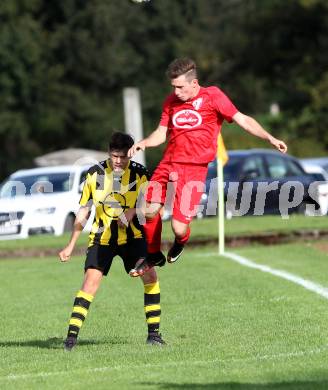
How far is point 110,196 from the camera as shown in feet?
34.3

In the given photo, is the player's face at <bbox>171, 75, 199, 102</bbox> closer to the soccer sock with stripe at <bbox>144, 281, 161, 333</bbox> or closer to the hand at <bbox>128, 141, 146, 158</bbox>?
the hand at <bbox>128, 141, 146, 158</bbox>

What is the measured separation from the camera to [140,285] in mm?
16953

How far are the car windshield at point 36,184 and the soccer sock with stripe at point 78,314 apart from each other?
16.7 m

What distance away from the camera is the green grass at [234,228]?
25984 mm

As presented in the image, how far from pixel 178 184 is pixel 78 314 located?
1.39 m

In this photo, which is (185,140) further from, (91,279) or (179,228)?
(91,279)

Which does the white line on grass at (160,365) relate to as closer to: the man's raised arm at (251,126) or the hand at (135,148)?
the hand at (135,148)

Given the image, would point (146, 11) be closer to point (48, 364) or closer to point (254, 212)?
point (254, 212)

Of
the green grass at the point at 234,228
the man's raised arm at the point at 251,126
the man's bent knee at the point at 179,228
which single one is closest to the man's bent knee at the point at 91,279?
the man's bent knee at the point at 179,228

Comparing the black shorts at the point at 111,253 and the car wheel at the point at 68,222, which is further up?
the car wheel at the point at 68,222

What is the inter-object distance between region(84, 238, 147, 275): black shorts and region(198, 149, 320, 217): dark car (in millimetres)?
17594

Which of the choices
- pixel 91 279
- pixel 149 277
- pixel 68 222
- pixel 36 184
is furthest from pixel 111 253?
pixel 68 222

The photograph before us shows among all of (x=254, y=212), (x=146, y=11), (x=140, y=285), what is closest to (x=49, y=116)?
(x=146, y=11)

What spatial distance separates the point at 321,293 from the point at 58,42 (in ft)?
178
